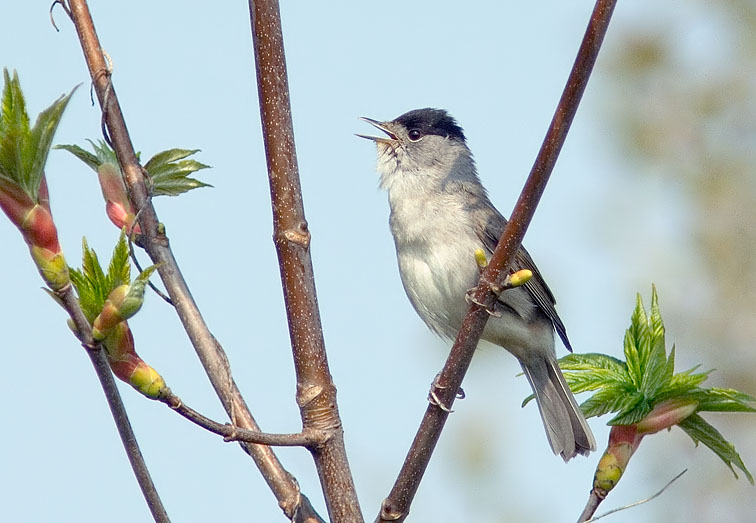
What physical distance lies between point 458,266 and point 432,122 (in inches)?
52.8

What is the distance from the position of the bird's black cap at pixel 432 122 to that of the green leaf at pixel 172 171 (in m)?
3.14

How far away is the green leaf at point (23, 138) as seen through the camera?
1736 millimetres

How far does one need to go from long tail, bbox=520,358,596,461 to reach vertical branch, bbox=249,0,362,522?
6.59 ft

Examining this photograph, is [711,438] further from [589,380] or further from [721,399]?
[589,380]

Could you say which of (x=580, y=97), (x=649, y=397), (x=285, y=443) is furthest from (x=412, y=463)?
(x=580, y=97)

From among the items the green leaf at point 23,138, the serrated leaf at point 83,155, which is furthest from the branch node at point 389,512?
the serrated leaf at point 83,155

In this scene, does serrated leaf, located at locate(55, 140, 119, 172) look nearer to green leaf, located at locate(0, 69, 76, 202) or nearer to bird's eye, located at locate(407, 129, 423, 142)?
green leaf, located at locate(0, 69, 76, 202)

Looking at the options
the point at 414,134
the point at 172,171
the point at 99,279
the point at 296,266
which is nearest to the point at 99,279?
the point at 99,279

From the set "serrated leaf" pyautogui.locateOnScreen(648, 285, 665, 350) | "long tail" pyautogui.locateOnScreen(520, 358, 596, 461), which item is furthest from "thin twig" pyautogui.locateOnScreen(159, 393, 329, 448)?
"long tail" pyautogui.locateOnScreen(520, 358, 596, 461)

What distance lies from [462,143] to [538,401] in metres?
1.73

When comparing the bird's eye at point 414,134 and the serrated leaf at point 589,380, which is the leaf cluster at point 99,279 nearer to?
the serrated leaf at point 589,380

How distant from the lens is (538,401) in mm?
4816

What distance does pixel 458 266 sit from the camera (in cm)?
459

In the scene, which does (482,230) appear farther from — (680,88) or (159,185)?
(680,88)
